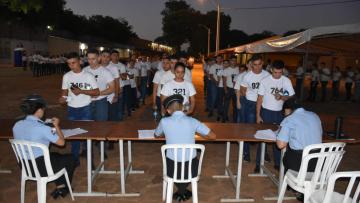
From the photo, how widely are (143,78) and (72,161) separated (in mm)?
7960

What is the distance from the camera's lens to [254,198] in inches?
188

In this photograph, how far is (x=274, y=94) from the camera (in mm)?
5445

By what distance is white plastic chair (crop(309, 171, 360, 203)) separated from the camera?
302 cm

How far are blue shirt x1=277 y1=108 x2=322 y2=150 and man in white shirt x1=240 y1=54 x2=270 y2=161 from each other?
7.03ft

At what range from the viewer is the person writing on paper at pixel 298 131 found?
12.7ft

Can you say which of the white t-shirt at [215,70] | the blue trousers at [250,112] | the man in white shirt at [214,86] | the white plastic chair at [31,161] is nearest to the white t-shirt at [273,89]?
the blue trousers at [250,112]

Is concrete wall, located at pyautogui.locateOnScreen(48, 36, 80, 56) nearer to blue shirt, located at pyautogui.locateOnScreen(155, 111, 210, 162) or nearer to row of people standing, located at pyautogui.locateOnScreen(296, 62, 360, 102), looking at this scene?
row of people standing, located at pyautogui.locateOnScreen(296, 62, 360, 102)

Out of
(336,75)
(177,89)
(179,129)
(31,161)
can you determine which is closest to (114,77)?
(177,89)

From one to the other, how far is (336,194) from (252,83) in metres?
2.99

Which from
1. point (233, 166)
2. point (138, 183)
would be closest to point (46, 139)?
point (138, 183)

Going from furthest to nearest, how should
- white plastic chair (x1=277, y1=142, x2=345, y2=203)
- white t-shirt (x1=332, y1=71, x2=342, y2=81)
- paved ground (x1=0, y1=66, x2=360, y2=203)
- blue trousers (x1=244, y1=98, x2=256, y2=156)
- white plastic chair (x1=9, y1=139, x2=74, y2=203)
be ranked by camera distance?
white t-shirt (x1=332, y1=71, x2=342, y2=81), blue trousers (x1=244, y1=98, x2=256, y2=156), paved ground (x1=0, y1=66, x2=360, y2=203), white plastic chair (x1=9, y1=139, x2=74, y2=203), white plastic chair (x1=277, y1=142, x2=345, y2=203)

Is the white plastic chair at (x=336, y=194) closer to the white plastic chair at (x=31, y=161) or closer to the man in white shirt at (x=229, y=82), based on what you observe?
the white plastic chair at (x=31, y=161)

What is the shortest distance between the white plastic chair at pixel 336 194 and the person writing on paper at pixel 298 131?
636 millimetres

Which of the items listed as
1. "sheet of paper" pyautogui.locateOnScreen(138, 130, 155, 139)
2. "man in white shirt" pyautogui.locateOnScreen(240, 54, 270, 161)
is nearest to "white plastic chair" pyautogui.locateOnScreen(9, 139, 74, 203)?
"sheet of paper" pyautogui.locateOnScreen(138, 130, 155, 139)
